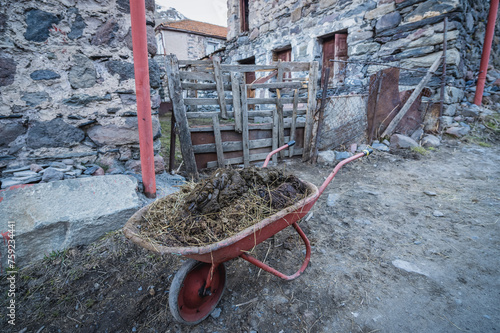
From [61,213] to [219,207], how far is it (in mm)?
1421

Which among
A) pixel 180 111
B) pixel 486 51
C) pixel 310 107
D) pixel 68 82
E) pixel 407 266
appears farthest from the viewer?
pixel 486 51

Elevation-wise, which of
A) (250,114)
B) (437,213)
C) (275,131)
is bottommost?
(437,213)

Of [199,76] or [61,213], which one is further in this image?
[199,76]

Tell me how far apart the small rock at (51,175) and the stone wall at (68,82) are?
241mm

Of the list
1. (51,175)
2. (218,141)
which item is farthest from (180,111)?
(51,175)

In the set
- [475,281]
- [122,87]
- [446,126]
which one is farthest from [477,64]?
[122,87]

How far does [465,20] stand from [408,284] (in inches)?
240

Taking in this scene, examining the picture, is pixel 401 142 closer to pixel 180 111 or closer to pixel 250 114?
pixel 250 114

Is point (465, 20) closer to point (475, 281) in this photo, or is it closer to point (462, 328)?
point (475, 281)

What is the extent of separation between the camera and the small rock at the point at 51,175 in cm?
214

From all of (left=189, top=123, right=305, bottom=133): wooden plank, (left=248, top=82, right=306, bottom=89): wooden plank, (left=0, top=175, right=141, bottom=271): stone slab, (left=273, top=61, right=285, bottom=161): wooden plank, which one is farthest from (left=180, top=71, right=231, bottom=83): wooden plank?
(left=0, top=175, right=141, bottom=271): stone slab

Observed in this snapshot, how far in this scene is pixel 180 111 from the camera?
10.7 ft

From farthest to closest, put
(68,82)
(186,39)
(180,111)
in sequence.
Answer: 1. (186,39)
2. (180,111)
3. (68,82)

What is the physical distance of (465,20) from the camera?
4.77m
